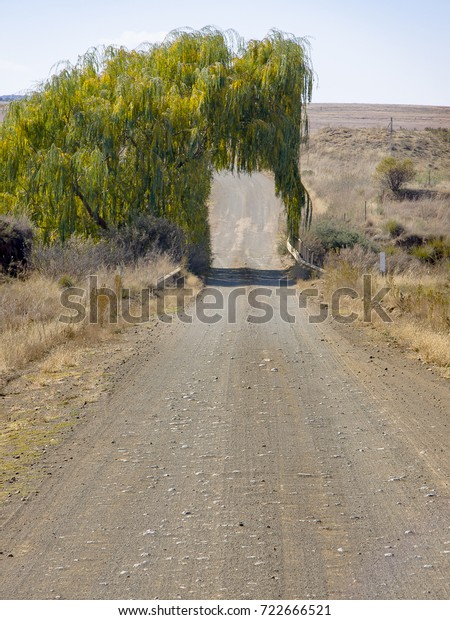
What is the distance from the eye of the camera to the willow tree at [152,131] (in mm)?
28953

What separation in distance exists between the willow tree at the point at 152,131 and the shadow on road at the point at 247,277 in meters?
2.32

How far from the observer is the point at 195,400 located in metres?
10.2

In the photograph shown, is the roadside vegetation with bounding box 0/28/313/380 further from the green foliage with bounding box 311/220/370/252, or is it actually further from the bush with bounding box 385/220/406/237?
the bush with bounding box 385/220/406/237

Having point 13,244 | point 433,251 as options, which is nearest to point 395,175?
point 433,251

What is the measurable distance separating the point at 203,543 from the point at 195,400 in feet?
15.7

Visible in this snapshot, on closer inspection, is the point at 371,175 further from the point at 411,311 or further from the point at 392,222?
the point at 411,311

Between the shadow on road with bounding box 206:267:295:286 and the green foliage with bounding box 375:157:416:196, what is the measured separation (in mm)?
33373

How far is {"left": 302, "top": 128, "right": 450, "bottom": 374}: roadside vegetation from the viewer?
1720 cm

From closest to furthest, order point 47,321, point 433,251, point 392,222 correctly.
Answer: point 47,321, point 433,251, point 392,222

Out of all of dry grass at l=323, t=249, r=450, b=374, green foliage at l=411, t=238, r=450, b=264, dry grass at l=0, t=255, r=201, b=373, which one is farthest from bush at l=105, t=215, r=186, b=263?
green foliage at l=411, t=238, r=450, b=264

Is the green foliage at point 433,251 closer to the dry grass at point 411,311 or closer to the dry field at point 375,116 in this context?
the dry grass at point 411,311

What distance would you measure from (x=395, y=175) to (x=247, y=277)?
37554 mm

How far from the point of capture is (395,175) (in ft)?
218

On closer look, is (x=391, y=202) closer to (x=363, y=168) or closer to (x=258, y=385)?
(x=363, y=168)
